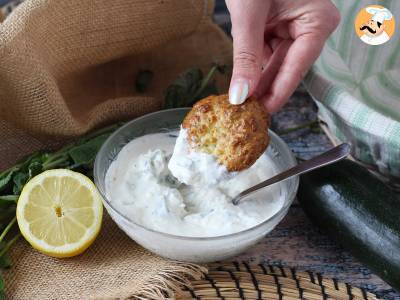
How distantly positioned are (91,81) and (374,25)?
1.35 m

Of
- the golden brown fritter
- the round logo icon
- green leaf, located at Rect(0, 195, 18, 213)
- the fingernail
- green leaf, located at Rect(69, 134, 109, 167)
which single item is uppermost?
the fingernail

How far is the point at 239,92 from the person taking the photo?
1.88 m

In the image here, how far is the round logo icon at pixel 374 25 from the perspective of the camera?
2633 millimetres

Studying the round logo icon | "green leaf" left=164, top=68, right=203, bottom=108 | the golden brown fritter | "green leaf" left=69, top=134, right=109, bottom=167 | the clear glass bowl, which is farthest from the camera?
the round logo icon

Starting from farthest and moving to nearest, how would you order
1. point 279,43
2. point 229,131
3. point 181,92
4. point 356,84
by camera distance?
point 356,84
point 181,92
point 279,43
point 229,131

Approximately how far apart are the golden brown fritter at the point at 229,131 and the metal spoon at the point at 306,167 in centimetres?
10

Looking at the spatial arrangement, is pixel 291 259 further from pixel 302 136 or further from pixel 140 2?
pixel 140 2

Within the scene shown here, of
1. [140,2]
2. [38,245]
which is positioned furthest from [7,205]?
[140,2]

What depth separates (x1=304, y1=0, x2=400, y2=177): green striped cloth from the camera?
208 centimetres

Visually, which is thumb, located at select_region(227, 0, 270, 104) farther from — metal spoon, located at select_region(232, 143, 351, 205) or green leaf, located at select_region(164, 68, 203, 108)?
green leaf, located at select_region(164, 68, 203, 108)

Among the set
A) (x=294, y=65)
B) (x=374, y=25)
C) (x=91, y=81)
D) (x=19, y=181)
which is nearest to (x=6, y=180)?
(x=19, y=181)

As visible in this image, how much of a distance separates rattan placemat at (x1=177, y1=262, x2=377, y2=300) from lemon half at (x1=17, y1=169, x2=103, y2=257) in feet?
1.30

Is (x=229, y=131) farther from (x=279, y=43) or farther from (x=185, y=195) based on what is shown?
(x=279, y=43)

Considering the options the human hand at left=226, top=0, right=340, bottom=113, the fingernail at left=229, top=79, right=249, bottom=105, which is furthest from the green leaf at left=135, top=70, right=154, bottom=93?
the fingernail at left=229, top=79, right=249, bottom=105
